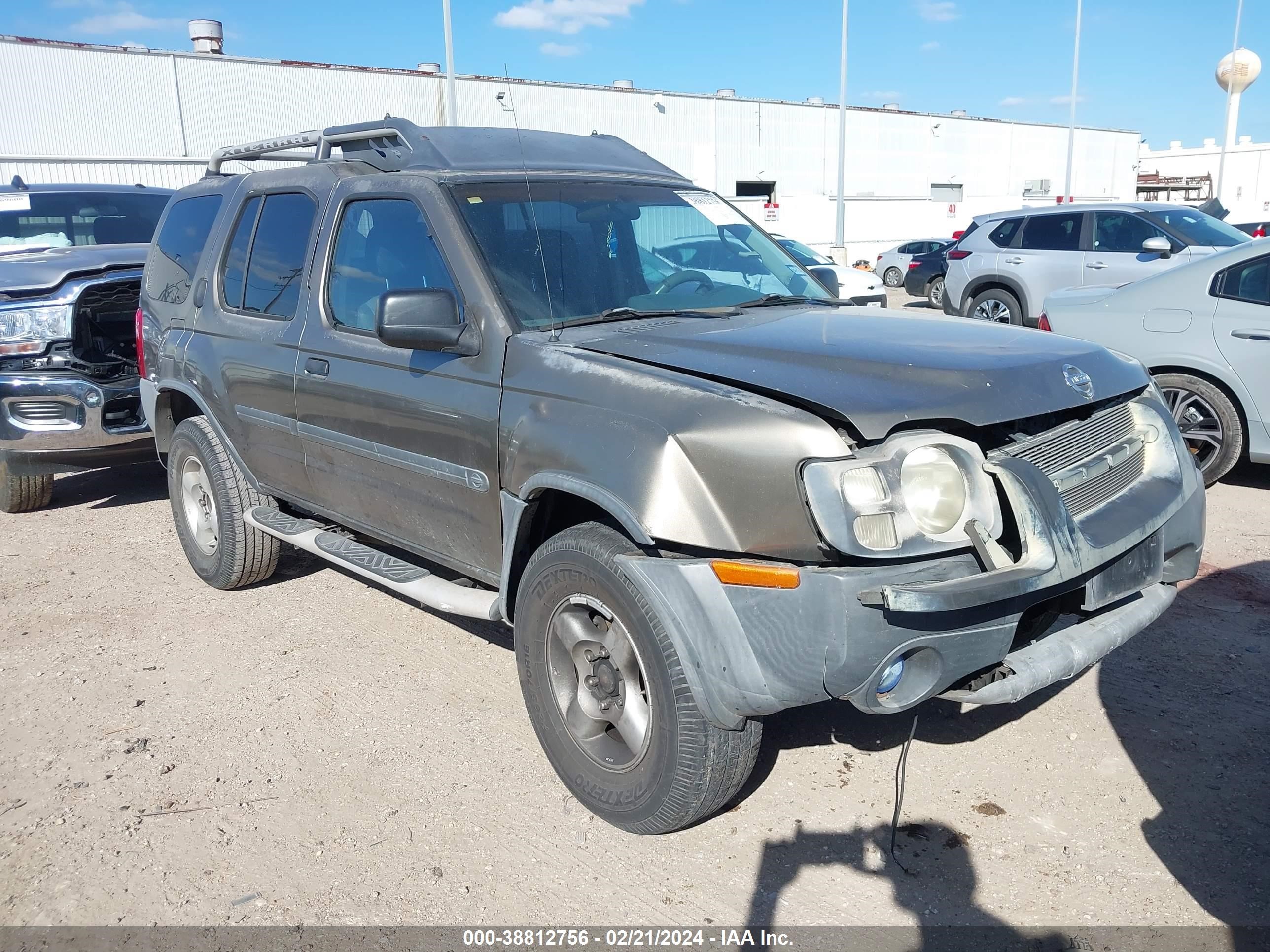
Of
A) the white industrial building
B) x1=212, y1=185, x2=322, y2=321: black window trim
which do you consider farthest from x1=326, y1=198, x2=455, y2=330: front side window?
the white industrial building

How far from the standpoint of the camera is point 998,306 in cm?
1230

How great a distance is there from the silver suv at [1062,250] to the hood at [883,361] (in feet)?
24.4

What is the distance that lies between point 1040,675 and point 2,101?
100 feet

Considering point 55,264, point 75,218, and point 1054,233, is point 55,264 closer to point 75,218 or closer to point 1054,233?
point 75,218

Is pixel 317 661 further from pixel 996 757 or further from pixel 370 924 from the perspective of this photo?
pixel 996 757

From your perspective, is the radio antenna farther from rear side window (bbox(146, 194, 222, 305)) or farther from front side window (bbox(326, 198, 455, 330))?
rear side window (bbox(146, 194, 222, 305))

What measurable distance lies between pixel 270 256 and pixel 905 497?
10.9ft

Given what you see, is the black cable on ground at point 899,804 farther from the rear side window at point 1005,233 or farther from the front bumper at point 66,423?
the rear side window at point 1005,233

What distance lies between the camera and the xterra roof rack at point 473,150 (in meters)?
3.97

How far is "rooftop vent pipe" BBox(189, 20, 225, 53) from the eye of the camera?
29.1 metres

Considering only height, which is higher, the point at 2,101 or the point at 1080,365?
the point at 2,101

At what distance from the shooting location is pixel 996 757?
3475mm

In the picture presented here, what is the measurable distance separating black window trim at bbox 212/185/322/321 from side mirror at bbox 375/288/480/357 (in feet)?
3.79

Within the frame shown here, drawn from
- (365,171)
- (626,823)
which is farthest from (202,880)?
(365,171)
